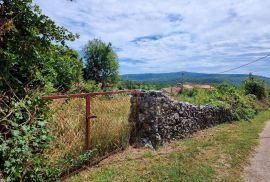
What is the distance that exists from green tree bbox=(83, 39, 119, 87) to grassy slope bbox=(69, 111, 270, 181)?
76.0 ft

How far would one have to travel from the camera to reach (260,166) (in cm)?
746

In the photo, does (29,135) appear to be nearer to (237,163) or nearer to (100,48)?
(237,163)

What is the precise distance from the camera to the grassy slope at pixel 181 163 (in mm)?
6086

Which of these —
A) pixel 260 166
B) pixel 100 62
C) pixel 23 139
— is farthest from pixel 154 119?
pixel 100 62

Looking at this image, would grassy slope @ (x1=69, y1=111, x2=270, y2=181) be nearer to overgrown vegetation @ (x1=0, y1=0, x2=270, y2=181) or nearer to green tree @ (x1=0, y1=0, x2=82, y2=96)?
overgrown vegetation @ (x1=0, y1=0, x2=270, y2=181)

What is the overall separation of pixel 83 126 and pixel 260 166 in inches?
162

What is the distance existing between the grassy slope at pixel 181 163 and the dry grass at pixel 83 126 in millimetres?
420

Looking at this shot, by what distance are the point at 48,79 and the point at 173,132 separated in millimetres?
4806

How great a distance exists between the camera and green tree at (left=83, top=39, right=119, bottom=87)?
32.2m

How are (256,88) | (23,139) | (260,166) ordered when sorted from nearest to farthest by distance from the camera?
(23,139) → (260,166) → (256,88)

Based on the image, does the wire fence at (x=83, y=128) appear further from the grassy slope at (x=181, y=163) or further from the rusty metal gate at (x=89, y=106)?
the grassy slope at (x=181, y=163)

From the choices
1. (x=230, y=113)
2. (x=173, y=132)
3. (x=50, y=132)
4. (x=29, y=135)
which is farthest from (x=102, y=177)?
(x=230, y=113)

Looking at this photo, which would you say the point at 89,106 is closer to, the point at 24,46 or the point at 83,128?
the point at 83,128

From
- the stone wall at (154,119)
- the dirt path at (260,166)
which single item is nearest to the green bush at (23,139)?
the stone wall at (154,119)
